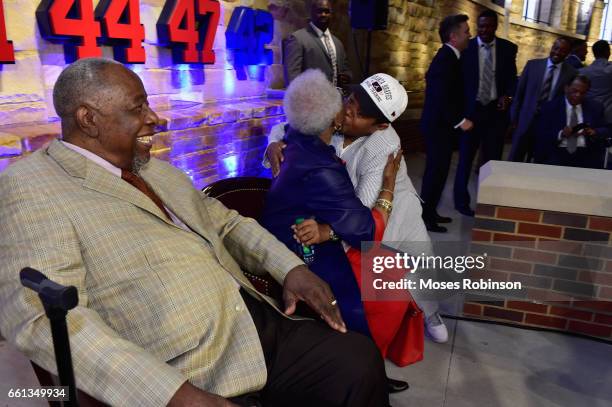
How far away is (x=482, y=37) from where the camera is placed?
4.50 meters

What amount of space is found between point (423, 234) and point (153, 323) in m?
1.43

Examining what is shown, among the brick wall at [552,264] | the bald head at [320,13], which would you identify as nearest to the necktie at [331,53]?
the bald head at [320,13]

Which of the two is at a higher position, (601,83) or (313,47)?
(313,47)

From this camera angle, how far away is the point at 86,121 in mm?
1411

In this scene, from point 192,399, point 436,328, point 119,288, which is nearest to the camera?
point 192,399

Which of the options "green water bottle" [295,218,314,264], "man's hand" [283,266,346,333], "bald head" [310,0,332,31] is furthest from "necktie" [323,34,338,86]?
"man's hand" [283,266,346,333]

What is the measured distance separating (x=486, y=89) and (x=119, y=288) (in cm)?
413

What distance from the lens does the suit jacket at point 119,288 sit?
1119 millimetres

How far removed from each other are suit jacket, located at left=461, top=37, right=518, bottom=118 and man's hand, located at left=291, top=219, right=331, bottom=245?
308 centimetres

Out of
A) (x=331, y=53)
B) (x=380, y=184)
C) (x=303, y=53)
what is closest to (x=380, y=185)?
(x=380, y=184)

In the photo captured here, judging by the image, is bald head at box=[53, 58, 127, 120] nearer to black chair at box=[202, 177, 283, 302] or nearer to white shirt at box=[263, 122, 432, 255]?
black chair at box=[202, 177, 283, 302]

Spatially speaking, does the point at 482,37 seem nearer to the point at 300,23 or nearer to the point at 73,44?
the point at 300,23

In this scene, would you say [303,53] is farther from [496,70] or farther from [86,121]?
[86,121]

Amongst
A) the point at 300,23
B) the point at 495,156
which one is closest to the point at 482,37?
the point at 495,156
